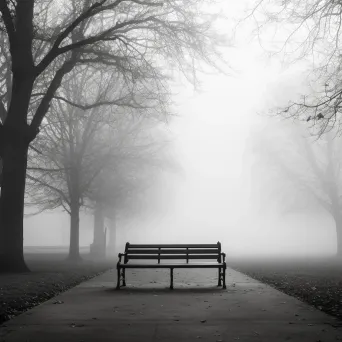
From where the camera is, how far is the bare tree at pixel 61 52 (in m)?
14.1

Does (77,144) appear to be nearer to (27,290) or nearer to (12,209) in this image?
(12,209)

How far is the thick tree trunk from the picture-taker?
14.0m

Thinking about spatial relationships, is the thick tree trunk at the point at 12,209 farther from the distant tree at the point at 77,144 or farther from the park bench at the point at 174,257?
the distant tree at the point at 77,144

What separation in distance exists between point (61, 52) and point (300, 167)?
75.7ft

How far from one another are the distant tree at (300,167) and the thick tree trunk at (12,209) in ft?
70.3

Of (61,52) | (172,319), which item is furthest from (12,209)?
(172,319)

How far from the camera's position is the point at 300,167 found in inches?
1320

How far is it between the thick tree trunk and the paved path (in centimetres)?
514

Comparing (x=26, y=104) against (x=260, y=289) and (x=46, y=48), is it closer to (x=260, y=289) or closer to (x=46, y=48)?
(x=46, y=48)

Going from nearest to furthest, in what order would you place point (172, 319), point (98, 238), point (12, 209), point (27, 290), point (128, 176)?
point (172, 319) → point (27, 290) → point (12, 209) → point (128, 176) → point (98, 238)

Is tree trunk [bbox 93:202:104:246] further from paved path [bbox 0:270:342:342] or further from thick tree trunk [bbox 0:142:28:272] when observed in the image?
paved path [bbox 0:270:342:342]

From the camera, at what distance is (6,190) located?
1417cm

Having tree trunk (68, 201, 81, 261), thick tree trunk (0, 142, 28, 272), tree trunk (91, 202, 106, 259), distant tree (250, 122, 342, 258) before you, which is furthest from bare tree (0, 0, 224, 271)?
distant tree (250, 122, 342, 258)

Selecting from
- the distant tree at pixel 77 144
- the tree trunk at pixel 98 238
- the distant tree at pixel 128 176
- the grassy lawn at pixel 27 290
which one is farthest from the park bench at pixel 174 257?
the tree trunk at pixel 98 238
